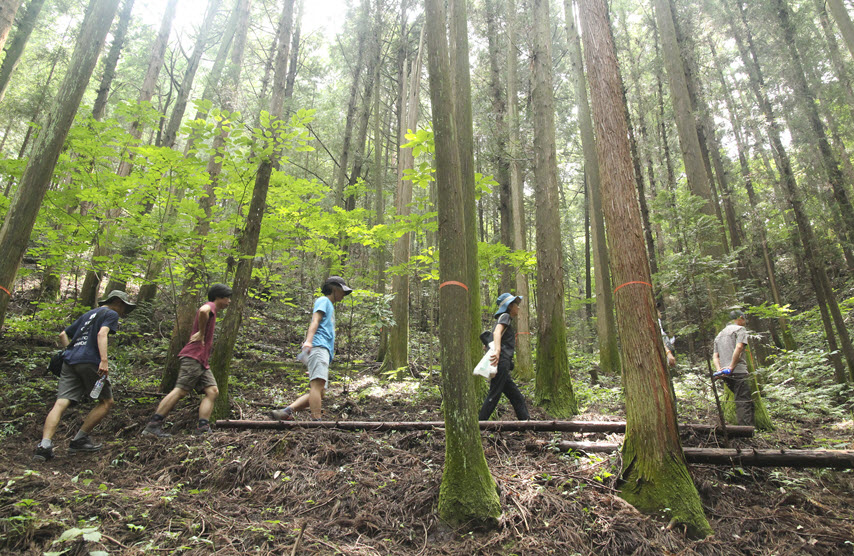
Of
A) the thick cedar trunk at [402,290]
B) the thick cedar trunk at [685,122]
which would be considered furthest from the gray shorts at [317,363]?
the thick cedar trunk at [685,122]

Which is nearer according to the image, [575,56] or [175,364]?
[175,364]

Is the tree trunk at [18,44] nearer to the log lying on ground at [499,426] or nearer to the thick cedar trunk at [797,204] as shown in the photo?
the log lying on ground at [499,426]

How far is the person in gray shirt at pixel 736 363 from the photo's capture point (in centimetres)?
575

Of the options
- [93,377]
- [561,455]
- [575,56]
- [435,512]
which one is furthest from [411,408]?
[575,56]

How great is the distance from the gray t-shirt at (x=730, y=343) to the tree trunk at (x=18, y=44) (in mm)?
14380

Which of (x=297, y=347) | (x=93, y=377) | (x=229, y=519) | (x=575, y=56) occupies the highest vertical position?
(x=575, y=56)

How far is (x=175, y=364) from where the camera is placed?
6.21 meters

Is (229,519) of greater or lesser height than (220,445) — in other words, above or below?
below

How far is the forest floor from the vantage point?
9.18ft

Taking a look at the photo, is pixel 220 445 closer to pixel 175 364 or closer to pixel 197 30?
pixel 175 364

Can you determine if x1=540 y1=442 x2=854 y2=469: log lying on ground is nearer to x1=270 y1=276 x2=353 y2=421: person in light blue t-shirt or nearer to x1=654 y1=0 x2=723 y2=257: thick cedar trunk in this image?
x1=270 y1=276 x2=353 y2=421: person in light blue t-shirt

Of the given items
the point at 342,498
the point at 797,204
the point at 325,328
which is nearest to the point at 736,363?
the point at 342,498

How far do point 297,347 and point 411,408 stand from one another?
572 centimetres

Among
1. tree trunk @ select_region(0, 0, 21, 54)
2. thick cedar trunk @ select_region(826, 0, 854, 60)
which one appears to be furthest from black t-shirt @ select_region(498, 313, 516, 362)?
thick cedar trunk @ select_region(826, 0, 854, 60)
